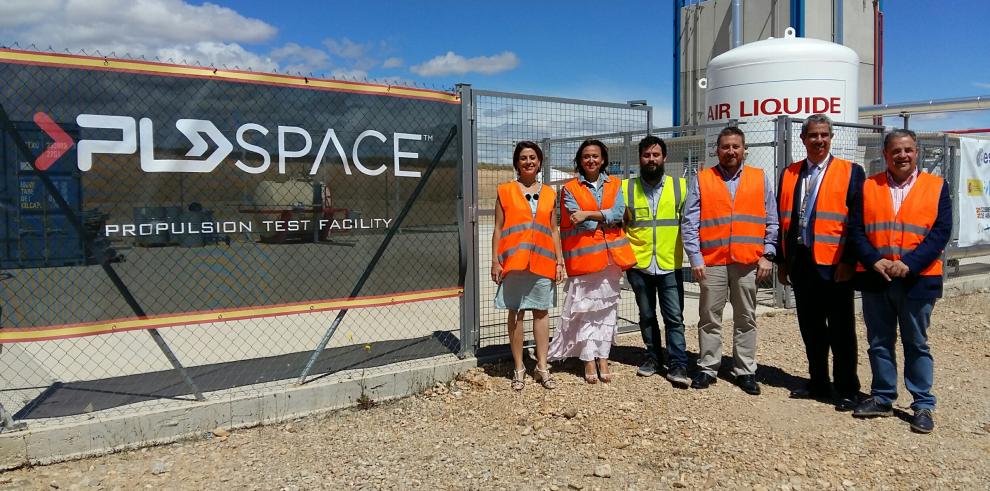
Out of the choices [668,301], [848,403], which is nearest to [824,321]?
[848,403]

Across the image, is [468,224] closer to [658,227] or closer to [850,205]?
[658,227]

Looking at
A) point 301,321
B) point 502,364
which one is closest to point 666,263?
point 502,364

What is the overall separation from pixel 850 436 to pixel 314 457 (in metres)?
3.43

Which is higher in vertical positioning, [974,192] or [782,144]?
[782,144]

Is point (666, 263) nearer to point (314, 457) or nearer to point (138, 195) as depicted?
point (314, 457)

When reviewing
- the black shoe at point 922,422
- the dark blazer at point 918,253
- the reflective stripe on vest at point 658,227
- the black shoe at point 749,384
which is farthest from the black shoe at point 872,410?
the reflective stripe on vest at point 658,227

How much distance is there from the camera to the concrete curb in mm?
4004

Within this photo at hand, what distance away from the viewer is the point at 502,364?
5.89 m

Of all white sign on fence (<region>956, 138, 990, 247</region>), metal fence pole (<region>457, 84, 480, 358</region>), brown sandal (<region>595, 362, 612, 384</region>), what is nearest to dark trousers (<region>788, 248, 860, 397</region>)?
brown sandal (<region>595, 362, 612, 384</region>)

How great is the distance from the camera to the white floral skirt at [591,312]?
17.5 feet

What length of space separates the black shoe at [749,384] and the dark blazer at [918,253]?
1150 millimetres

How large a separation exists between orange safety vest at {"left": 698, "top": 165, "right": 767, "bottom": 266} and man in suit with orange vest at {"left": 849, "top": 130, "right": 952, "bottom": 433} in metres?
0.64

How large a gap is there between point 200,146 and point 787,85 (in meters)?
8.69

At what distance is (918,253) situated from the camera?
14.1 feet
